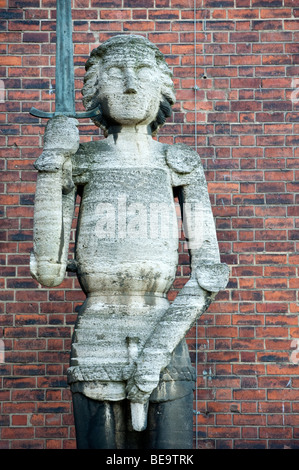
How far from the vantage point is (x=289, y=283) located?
7.29 metres

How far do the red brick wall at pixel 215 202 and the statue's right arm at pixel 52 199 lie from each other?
2.02 m

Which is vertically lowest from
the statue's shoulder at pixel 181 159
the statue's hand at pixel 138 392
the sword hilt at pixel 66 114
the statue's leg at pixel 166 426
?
the statue's leg at pixel 166 426

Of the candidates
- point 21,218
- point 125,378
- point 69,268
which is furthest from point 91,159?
point 21,218

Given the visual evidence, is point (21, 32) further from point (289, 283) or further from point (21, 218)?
point (289, 283)

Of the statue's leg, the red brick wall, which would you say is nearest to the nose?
the statue's leg

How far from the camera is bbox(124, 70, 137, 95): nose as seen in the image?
213 inches

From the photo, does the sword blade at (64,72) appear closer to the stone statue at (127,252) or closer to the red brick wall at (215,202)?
the stone statue at (127,252)

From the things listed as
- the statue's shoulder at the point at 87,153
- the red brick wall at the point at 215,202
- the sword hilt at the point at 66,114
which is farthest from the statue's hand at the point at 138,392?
the red brick wall at the point at 215,202

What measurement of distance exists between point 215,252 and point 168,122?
7.18 feet

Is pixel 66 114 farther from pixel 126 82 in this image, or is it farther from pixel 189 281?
pixel 189 281

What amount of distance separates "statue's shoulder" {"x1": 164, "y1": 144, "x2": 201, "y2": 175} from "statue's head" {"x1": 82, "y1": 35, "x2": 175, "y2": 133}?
0.20 meters

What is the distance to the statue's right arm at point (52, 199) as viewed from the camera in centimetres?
524

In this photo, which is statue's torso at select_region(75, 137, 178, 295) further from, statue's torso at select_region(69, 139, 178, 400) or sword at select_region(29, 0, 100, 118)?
sword at select_region(29, 0, 100, 118)

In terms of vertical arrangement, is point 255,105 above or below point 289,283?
above
